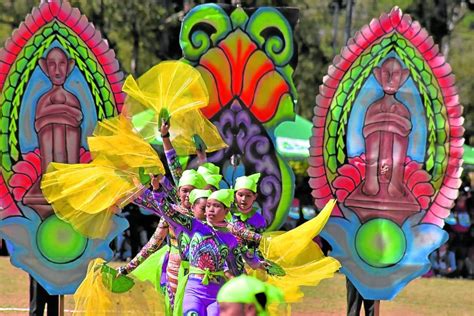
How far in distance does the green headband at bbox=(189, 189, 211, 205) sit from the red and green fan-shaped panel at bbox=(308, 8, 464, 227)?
6.09 ft

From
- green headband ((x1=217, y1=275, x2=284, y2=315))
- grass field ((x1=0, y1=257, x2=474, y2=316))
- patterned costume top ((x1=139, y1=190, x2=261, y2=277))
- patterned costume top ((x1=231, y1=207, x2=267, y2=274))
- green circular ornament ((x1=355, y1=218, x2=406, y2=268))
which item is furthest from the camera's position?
grass field ((x1=0, y1=257, x2=474, y2=316))

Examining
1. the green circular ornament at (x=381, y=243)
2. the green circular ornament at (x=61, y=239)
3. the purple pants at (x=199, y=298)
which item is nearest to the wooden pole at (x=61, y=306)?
the green circular ornament at (x=61, y=239)

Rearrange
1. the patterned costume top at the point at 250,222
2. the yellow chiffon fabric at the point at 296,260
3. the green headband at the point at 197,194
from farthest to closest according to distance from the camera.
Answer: the yellow chiffon fabric at the point at 296,260 → the patterned costume top at the point at 250,222 → the green headband at the point at 197,194

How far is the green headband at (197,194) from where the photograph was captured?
288 inches

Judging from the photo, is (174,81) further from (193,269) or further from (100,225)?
(193,269)

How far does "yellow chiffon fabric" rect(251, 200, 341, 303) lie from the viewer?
25.7ft

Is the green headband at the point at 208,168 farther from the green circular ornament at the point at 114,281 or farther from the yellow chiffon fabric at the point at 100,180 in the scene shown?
the green circular ornament at the point at 114,281

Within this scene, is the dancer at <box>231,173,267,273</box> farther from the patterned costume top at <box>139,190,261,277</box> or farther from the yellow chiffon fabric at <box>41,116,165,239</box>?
the yellow chiffon fabric at <box>41,116,165,239</box>

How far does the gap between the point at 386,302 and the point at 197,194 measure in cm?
602

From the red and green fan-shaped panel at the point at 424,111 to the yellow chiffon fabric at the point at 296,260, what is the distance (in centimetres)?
110

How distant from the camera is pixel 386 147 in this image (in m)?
9.05

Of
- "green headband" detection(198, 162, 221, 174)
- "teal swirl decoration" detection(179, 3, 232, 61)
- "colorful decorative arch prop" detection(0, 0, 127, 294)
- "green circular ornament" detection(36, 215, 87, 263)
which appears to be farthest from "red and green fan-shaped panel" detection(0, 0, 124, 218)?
"green headband" detection(198, 162, 221, 174)

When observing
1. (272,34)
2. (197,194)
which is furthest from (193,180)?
(272,34)

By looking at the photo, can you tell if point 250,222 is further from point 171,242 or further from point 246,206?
point 171,242
